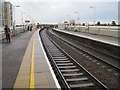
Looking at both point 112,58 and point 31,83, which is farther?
point 112,58

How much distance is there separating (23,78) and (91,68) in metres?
5.03

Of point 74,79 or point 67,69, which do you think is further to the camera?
point 67,69

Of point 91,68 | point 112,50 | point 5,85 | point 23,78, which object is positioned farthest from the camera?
point 112,50

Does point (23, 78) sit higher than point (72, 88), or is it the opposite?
point (23, 78)

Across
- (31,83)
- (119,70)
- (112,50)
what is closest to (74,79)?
(31,83)

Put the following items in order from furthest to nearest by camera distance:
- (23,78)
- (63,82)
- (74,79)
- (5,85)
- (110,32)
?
1. (110,32)
2. (74,79)
3. (63,82)
4. (23,78)
5. (5,85)

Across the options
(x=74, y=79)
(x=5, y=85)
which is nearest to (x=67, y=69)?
(x=74, y=79)

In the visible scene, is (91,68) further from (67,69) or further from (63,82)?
(63,82)

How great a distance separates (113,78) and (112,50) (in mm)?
8552

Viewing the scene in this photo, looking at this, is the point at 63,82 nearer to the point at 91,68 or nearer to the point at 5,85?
the point at 5,85

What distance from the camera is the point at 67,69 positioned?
423 inches

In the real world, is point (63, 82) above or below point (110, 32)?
below

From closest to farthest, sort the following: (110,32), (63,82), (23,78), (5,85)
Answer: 1. (5,85)
2. (23,78)
3. (63,82)
4. (110,32)

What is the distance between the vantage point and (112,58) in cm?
1416
